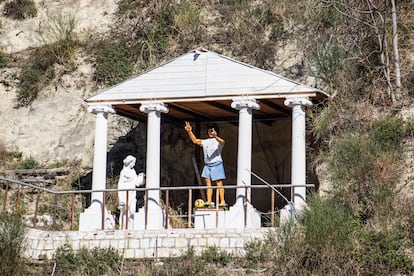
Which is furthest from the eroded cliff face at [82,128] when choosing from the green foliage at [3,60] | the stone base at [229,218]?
the stone base at [229,218]

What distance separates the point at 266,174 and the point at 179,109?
9.92 ft

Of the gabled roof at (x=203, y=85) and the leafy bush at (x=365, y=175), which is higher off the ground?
the gabled roof at (x=203, y=85)

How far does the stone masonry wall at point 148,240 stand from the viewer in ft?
57.1

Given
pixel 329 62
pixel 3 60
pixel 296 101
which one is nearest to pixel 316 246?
pixel 296 101

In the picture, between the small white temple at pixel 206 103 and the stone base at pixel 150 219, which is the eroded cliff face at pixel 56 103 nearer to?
the small white temple at pixel 206 103

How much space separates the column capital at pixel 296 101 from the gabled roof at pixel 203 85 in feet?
0.33

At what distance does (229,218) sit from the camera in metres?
18.9

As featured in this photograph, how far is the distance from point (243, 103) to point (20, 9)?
11976mm

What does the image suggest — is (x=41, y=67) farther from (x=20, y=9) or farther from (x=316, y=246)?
(x=316, y=246)

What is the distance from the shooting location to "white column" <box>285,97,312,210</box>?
62.1ft

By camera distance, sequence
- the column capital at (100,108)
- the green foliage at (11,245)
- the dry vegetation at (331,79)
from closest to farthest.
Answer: the dry vegetation at (331,79), the green foliage at (11,245), the column capital at (100,108)

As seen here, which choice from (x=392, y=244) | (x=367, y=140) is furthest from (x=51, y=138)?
(x=392, y=244)

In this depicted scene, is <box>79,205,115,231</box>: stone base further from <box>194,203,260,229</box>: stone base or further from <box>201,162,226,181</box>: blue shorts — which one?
<box>201,162,226,181</box>: blue shorts

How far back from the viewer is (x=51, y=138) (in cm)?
2527
